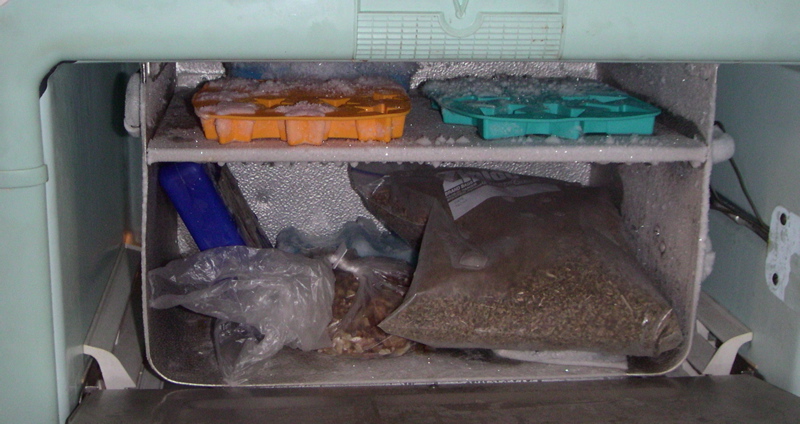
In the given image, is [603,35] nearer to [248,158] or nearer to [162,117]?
[248,158]

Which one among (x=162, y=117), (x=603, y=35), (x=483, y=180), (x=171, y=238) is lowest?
(x=171, y=238)

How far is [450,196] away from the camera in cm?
104

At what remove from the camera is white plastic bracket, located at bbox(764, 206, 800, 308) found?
78 cm

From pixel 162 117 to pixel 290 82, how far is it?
17 cm

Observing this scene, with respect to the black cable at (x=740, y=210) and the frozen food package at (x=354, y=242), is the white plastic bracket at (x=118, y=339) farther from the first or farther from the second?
the black cable at (x=740, y=210)

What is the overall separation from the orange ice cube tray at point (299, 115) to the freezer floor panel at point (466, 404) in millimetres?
284

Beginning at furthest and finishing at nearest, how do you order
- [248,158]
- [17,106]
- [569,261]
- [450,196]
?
1. [450,196]
2. [569,261]
3. [248,158]
4. [17,106]

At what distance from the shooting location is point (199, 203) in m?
0.94

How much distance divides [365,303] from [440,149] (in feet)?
0.94

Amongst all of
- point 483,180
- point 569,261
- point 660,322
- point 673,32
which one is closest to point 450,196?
point 483,180

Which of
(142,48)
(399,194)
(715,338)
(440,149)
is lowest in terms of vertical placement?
(715,338)

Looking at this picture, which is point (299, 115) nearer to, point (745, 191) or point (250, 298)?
point (250, 298)

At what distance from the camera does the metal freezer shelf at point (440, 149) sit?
73cm

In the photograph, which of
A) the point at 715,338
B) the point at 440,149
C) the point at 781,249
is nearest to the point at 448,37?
the point at 440,149
